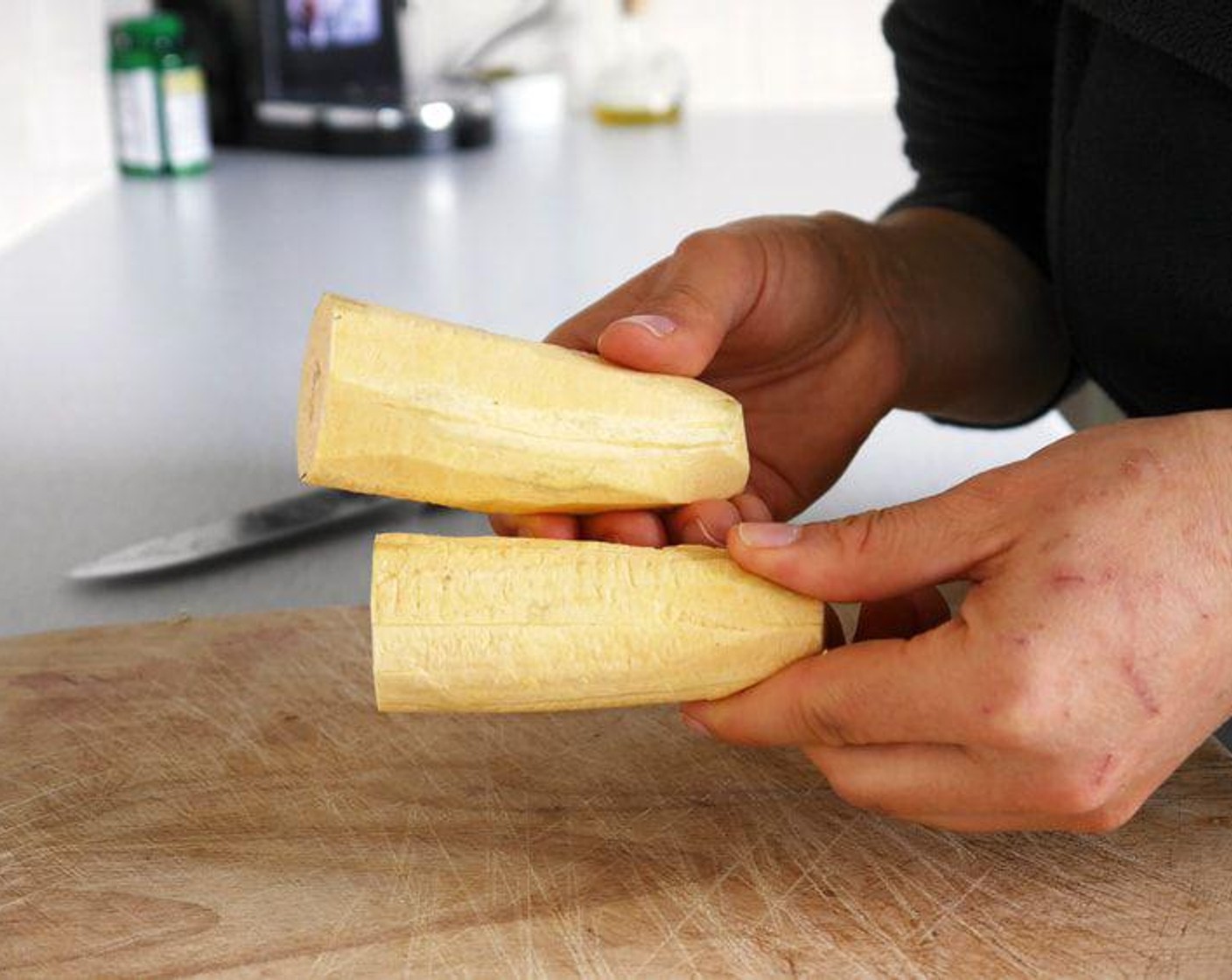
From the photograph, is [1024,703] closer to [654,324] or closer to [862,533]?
[862,533]

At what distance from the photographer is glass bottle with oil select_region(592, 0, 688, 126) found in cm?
243

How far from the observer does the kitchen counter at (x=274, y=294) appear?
1130 mm

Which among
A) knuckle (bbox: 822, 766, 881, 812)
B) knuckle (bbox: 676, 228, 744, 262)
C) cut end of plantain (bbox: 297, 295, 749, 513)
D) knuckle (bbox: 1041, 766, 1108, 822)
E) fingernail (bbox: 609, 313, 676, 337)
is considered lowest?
knuckle (bbox: 822, 766, 881, 812)

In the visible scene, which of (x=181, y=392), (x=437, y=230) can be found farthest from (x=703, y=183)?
(x=181, y=392)

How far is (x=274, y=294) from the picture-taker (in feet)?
5.47

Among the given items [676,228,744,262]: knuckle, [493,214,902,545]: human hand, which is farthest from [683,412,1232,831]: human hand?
[676,228,744,262]: knuckle

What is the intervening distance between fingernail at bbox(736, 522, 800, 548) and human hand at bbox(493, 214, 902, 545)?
0.07 metres

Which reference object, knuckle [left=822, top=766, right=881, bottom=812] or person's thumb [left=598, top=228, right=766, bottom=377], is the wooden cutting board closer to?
knuckle [left=822, top=766, right=881, bottom=812]

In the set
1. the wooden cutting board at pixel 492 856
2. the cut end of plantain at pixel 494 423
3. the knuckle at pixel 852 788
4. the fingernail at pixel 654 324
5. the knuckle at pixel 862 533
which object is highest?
the fingernail at pixel 654 324

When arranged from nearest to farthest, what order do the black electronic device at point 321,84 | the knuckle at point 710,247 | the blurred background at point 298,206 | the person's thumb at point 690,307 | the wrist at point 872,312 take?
the person's thumb at point 690,307 < the knuckle at point 710,247 < the wrist at point 872,312 < the blurred background at point 298,206 < the black electronic device at point 321,84

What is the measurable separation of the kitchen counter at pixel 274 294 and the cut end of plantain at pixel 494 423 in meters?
0.31

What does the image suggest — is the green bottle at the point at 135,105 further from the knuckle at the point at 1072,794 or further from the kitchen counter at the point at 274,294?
the knuckle at the point at 1072,794

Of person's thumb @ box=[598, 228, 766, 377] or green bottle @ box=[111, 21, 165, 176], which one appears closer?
person's thumb @ box=[598, 228, 766, 377]

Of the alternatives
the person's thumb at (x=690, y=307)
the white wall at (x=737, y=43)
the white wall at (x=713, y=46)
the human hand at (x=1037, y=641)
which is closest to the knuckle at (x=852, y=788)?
the human hand at (x=1037, y=641)
